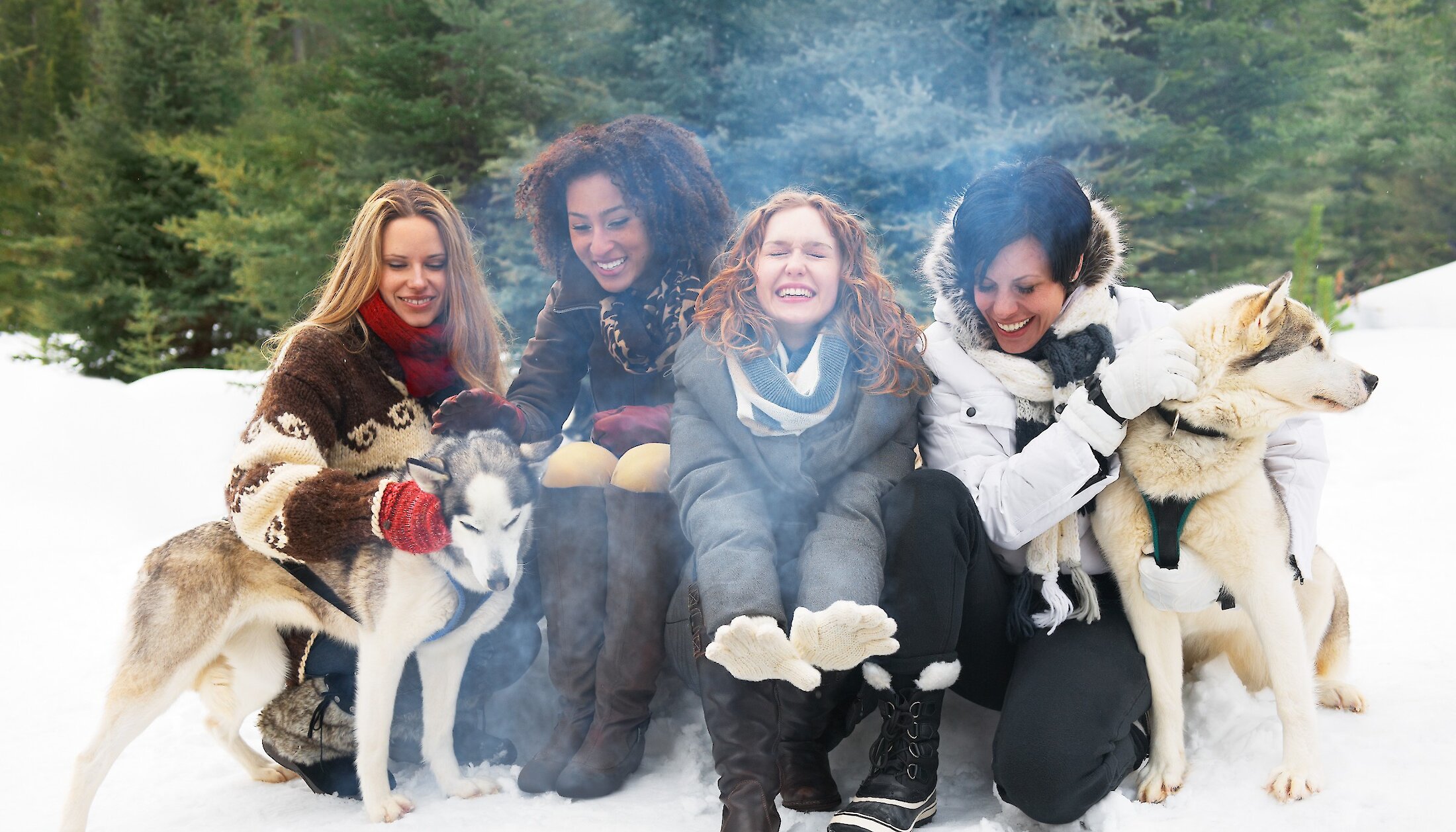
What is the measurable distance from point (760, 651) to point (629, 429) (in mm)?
946

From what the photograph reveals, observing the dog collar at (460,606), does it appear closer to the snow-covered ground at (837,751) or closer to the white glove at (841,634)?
the snow-covered ground at (837,751)

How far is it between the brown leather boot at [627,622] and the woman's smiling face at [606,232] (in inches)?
30.1

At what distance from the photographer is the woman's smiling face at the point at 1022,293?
2.12 metres

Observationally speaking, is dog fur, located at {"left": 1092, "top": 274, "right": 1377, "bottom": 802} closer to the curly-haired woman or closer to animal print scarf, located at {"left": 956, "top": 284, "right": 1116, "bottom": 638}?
animal print scarf, located at {"left": 956, "top": 284, "right": 1116, "bottom": 638}

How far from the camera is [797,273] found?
2215mm

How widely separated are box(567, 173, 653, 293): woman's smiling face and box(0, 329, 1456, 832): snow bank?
122 centimetres

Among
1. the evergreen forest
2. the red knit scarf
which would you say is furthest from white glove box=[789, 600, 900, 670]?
the evergreen forest

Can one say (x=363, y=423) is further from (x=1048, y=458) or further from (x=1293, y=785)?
(x=1293, y=785)

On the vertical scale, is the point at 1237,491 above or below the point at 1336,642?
above

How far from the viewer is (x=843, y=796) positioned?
2340mm

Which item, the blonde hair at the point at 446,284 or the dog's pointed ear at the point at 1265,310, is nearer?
the dog's pointed ear at the point at 1265,310

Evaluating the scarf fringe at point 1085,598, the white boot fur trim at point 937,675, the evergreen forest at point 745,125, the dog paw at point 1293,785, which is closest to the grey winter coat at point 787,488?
the white boot fur trim at point 937,675

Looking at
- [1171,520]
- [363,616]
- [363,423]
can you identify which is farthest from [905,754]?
[363,423]

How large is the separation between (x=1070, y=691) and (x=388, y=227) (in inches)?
81.5
